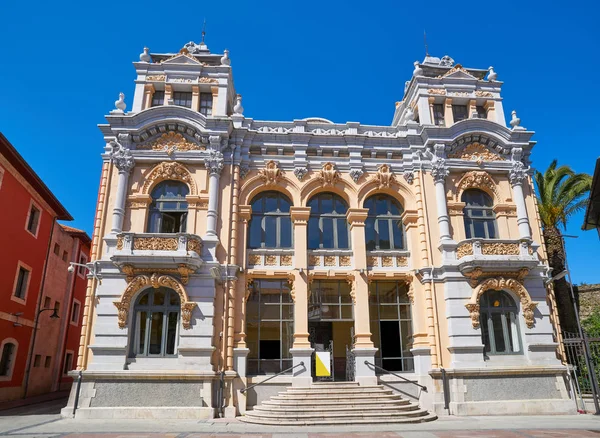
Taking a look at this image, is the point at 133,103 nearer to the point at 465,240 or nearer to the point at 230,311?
the point at 230,311

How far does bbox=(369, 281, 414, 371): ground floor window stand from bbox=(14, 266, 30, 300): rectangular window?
1872 centimetres

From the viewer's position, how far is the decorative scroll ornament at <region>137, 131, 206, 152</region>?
20.7 m

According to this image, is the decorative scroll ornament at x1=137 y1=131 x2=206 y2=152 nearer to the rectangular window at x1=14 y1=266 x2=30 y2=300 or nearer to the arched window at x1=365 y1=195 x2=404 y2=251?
the arched window at x1=365 y1=195 x2=404 y2=251

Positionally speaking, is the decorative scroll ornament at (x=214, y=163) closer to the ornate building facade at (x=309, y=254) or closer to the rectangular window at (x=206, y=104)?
the ornate building facade at (x=309, y=254)

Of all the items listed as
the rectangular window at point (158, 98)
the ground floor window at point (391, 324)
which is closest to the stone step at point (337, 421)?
the ground floor window at point (391, 324)

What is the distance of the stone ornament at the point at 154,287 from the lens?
702 inches

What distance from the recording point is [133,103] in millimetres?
21469

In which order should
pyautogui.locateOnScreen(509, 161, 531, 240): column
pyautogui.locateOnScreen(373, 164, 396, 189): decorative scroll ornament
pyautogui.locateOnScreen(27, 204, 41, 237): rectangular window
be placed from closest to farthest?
pyautogui.locateOnScreen(509, 161, 531, 240): column → pyautogui.locateOnScreen(373, 164, 396, 189): decorative scroll ornament → pyautogui.locateOnScreen(27, 204, 41, 237): rectangular window

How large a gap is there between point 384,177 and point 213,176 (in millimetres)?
8118

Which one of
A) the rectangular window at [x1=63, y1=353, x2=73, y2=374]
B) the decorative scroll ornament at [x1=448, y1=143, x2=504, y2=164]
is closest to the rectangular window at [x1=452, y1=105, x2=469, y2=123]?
the decorative scroll ornament at [x1=448, y1=143, x2=504, y2=164]

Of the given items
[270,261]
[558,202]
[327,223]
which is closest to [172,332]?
[270,261]

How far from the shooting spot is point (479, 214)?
70.0 ft

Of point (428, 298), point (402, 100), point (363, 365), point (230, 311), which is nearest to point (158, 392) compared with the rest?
point (230, 311)

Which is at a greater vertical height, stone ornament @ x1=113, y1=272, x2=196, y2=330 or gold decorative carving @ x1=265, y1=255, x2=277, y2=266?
gold decorative carving @ x1=265, y1=255, x2=277, y2=266
